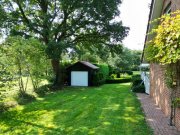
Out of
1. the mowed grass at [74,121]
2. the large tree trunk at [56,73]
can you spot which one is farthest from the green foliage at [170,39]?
the large tree trunk at [56,73]

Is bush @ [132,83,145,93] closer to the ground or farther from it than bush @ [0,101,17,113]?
farther from it

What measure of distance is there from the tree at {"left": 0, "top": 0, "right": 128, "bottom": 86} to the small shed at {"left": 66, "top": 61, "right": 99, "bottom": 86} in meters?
2.67

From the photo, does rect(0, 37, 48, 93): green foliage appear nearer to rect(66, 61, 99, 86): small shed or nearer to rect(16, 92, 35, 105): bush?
rect(16, 92, 35, 105): bush

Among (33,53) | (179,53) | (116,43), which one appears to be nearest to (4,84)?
(33,53)

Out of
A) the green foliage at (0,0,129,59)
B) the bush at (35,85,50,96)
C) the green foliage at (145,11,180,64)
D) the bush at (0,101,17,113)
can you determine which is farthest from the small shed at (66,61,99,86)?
the green foliage at (145,11,180,64)

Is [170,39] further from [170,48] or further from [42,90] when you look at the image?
[42,90]

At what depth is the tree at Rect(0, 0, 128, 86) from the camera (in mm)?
21625

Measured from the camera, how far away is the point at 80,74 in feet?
93.6

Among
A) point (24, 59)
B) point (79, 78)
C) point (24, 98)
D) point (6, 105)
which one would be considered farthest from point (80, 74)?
point (6, 105)

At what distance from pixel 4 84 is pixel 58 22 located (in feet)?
48.8

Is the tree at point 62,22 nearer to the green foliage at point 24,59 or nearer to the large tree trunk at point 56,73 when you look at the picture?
the large tree trunk at point 56,73

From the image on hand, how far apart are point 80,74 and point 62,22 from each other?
7082 millimetres

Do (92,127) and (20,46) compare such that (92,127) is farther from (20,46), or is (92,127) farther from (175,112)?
(20,46)

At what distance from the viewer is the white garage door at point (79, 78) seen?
1120 inches
